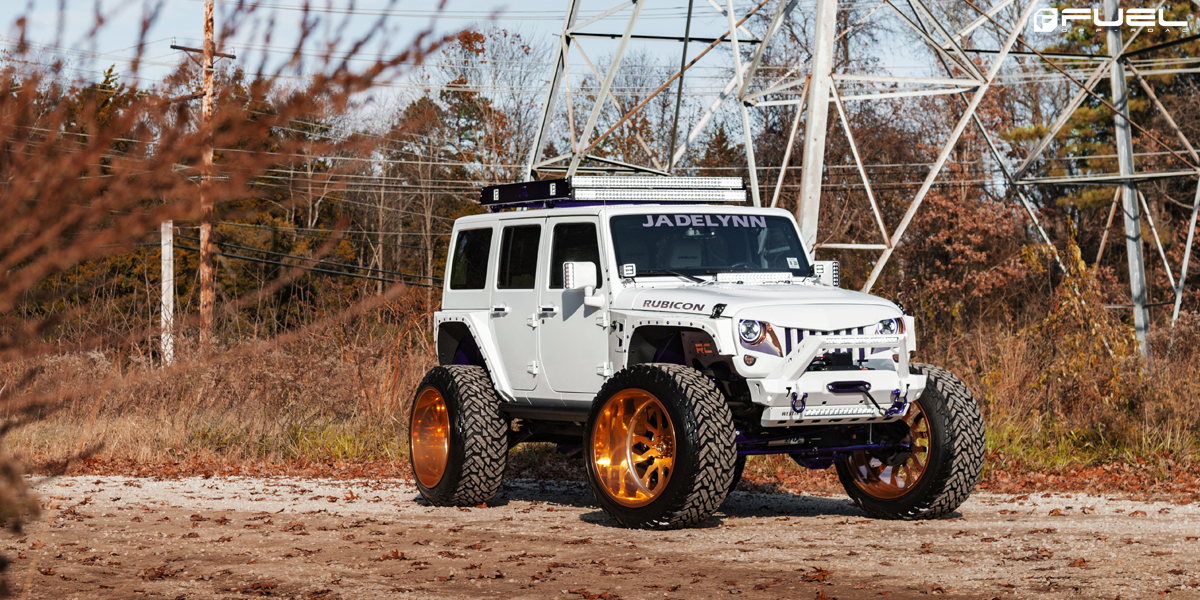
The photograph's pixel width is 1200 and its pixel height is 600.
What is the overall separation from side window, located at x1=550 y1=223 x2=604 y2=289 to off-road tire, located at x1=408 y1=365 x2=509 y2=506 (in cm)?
105

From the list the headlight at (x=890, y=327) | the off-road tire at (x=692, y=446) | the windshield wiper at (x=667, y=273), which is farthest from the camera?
the windshield wiper at (x=667, y=273)

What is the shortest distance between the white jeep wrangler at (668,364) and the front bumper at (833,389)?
1 cm

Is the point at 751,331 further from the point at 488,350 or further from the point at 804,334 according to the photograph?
the point at 488,350

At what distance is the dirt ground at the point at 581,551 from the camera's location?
21.7 feet

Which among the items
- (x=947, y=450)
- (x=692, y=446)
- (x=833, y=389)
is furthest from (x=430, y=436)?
(x=947, y=450)

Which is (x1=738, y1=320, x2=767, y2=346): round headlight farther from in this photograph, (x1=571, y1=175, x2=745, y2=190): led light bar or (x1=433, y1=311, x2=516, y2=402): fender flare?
(x1=433, y1=311, x2=516, y2=402): fender flare

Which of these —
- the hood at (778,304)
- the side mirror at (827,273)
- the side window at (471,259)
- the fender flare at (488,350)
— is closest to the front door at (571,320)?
the hood at (778,304)

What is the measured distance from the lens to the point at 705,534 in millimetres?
8477

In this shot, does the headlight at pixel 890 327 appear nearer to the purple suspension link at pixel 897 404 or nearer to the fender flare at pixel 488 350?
the purple suspension link at pixel 897 404

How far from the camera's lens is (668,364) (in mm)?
8438

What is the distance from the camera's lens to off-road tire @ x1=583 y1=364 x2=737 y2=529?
8070 mm

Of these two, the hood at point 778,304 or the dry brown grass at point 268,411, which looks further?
the dry brown grass at point 268,411

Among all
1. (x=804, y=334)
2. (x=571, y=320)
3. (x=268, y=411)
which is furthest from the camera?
(x=268, y=411)

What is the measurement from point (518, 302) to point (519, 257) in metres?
0.38
